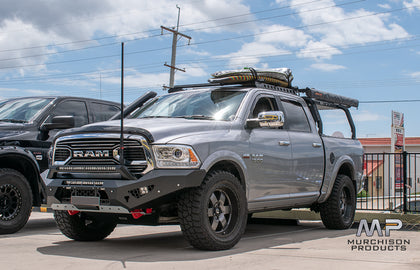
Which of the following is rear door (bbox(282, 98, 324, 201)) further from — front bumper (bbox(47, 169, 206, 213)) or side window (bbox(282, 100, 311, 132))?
front bumper (bbox(47, 169, 206, 213))

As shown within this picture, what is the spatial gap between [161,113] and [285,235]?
8.67 feet

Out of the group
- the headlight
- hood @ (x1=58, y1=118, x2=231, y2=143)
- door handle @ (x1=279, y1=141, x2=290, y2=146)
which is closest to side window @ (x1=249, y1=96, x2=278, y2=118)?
door handle @ (x1=279, y1=141, x2=290, y2=146)

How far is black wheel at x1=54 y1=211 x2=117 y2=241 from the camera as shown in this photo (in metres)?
6.71

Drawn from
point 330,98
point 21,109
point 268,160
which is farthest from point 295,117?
point 21,109

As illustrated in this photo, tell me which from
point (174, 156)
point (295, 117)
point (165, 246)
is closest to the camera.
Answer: point (174, 156)

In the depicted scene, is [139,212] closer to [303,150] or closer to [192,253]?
[192,253]

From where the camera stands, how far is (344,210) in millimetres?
9102

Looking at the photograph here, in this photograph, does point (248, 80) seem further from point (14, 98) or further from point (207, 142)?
point (14, 98)

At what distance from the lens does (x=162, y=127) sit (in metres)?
5.86

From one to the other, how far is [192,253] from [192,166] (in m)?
0.93

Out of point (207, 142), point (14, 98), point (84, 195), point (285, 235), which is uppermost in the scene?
point (14, 98)

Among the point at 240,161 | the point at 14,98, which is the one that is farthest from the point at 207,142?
the point at 14,98

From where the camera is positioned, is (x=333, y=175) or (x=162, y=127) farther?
(x=333, y=175)

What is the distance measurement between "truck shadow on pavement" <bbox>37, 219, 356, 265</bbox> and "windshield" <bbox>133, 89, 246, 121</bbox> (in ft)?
5.25
